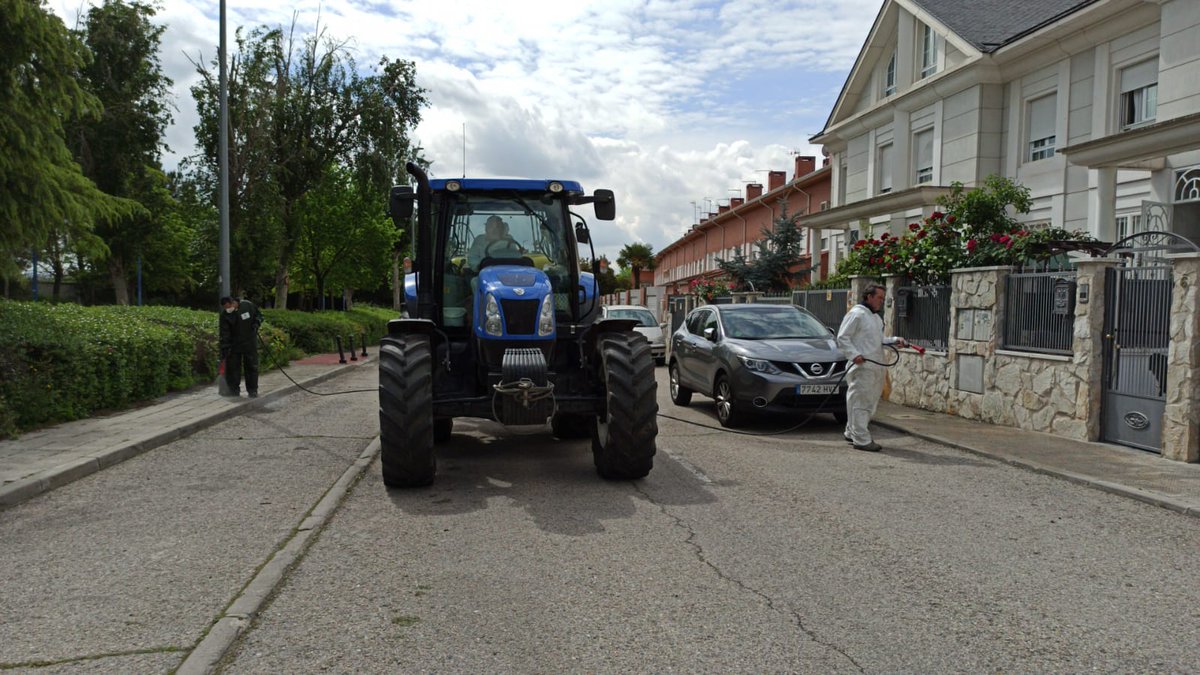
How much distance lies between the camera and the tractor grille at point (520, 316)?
721cm

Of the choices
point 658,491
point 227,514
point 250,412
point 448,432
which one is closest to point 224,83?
point 250,412

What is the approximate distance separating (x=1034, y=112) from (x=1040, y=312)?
11.9 m

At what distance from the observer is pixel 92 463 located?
316 inches

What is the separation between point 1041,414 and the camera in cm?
1044

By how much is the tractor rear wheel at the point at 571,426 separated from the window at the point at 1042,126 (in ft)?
49.7

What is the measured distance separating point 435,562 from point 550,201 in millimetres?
4189

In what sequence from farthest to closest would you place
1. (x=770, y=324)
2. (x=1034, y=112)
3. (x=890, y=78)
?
(x=890, y=78)
(x=1034, y=112)
(x=770, y=324)

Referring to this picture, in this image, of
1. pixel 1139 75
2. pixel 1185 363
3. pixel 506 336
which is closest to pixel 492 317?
pixel 506 336

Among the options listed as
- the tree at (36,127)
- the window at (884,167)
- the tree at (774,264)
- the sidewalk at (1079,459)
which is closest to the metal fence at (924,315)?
the sidewalk at (1079,459)

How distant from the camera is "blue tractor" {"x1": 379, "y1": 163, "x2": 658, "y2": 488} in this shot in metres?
6.96

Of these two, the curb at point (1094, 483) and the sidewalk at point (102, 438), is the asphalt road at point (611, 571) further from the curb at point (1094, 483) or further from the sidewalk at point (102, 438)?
the sidewalk at point (102, 438)

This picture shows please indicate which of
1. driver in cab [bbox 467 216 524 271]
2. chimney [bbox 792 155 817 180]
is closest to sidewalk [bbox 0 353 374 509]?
driver in cab [bbox 467 216 524 271]

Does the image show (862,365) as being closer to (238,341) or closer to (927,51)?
(238,341)

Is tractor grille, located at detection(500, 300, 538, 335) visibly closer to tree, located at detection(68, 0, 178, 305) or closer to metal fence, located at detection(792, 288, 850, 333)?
metal fence, located at detection(792, 288, 850, 333)
